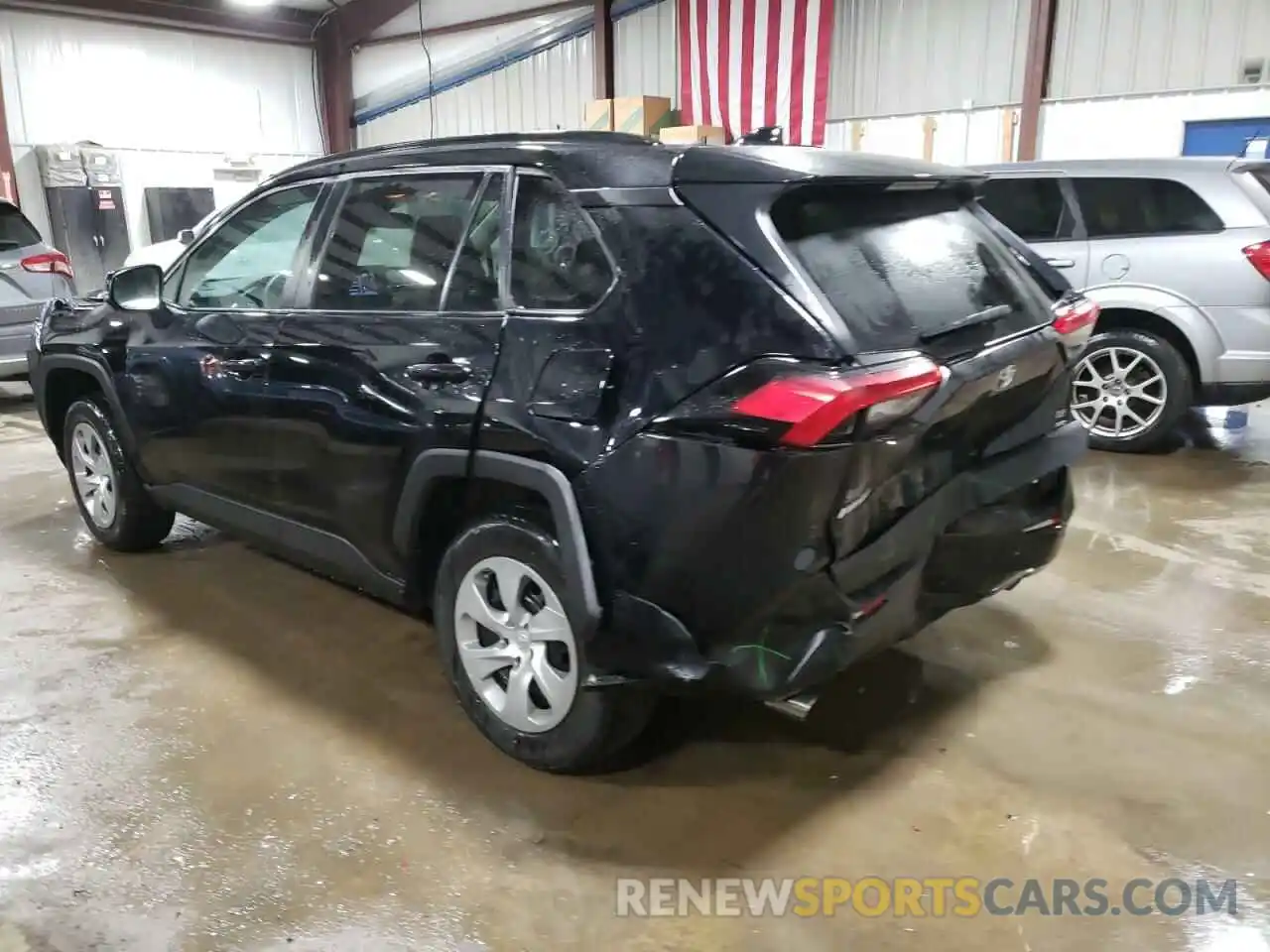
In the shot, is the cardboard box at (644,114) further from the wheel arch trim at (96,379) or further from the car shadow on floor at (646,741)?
the car shadow on floor at (646,741)

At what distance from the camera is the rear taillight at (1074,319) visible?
273 centimetres

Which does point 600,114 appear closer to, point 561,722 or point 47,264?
point 47,264

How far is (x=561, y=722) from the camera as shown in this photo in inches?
98.5

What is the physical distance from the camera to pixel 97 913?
84.1 inches

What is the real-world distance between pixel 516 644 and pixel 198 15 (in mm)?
13005

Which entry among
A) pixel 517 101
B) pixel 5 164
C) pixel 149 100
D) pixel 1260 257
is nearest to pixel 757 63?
pixel 517 101

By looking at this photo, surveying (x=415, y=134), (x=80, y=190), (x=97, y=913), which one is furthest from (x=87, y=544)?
(x=415, y=134)

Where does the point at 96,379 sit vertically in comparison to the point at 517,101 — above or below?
below

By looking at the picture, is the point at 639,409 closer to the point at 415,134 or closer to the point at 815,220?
the point at 815,220

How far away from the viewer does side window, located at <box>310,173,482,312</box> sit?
2729 millimetres

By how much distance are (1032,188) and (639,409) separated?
474 centimetres

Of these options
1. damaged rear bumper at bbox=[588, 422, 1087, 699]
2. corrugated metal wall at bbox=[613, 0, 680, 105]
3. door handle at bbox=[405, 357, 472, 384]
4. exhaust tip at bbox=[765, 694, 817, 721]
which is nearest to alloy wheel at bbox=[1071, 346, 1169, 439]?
damaged rear bumper at bbox=[588, 422, 1087, 699]

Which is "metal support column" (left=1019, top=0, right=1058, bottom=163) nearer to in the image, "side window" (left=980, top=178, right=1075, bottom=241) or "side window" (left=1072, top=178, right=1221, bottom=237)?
"side window" (left=980, top=178, right=1075, bottom=241)

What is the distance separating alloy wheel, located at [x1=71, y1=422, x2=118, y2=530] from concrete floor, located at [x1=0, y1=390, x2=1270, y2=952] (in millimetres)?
550
